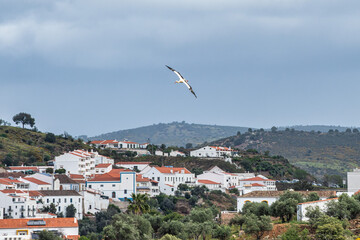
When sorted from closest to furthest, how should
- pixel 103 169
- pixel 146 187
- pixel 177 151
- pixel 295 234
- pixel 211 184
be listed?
pixel 295 234
pixel 146 187
pixel 103 169
pixel 211 184
pixel 177 151

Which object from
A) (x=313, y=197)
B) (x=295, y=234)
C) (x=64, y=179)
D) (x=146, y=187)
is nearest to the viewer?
(x=295, y=234)

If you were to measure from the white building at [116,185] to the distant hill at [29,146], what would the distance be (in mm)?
18736

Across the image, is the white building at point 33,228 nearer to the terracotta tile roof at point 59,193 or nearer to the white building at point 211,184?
the terracotta tile roof at point 59,193

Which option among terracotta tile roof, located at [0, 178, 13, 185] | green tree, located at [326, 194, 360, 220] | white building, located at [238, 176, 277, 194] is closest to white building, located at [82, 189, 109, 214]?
terracotta tile roof, located at [0, 178, 13, 185]

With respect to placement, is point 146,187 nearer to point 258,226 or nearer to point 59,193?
point 59,193

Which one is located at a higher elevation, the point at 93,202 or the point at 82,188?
the point at 82,188

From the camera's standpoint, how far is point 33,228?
73.8 m

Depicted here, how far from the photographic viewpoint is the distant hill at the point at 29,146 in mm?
125562

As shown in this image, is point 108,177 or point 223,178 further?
point 223,178

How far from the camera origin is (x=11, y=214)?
86250 mm

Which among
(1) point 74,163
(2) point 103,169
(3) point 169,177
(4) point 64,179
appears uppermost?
(1) point 74,163

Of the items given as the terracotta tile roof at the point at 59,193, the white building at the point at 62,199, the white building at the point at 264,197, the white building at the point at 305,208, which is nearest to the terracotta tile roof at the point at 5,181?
the white building at the point at 62,199

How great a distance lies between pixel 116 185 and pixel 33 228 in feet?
111

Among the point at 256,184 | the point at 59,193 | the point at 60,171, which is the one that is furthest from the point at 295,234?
the point at 60,171
